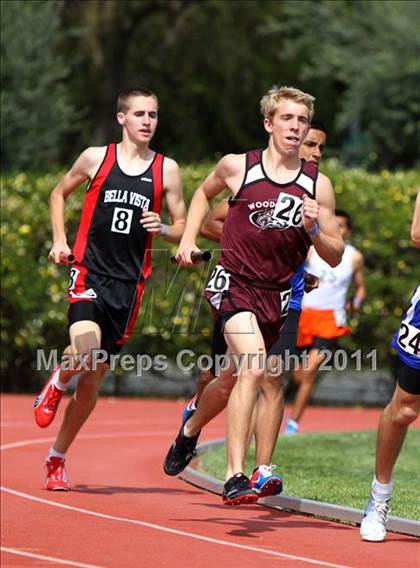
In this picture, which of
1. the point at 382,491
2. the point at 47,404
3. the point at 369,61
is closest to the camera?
the point at 382,491

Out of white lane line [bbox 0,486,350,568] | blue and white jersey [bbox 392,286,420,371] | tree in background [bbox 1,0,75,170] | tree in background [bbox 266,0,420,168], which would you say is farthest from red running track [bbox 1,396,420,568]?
tree in background [bbox 266,0,420,168]

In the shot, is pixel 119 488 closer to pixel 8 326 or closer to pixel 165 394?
pixel 8 326

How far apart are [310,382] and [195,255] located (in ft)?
24.7

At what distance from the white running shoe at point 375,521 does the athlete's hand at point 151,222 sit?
2.51 m

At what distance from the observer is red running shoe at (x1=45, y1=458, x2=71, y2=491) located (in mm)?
11719

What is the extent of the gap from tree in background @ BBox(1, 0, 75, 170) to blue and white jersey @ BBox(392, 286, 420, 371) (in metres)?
19.8

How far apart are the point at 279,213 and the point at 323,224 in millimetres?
292

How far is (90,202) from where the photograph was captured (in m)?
11.2

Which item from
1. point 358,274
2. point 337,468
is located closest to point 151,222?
point 337,468

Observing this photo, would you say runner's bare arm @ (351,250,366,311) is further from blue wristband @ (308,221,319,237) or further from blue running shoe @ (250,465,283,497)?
blue running shoe @ (250,465,283,497)

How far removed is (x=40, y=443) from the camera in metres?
16.4

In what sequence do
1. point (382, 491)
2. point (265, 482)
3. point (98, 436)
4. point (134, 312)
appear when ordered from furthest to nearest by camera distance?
1. point (98, 436)
2. point (134, 312)
3. point (265, 482)
4. point (382, 491)

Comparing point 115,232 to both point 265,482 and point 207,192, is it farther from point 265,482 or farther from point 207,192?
point 265,482

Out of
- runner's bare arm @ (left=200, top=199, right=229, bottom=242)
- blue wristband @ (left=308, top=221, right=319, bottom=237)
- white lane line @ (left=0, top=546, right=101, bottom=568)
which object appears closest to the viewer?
white lane line @ (left=0, top=546, right=101, bottom=568)
